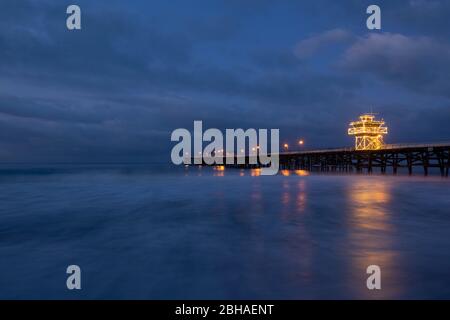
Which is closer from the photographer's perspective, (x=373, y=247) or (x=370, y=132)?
(x=373, y=247)

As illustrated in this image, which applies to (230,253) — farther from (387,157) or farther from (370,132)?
(370,132)

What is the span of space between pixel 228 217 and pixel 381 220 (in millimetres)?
6058

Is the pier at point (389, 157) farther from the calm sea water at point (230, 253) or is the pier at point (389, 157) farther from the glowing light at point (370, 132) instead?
the calm sea water at point (230, 253)

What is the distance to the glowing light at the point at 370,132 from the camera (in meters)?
58.5

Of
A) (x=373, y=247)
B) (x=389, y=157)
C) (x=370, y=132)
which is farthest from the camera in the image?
(x=370, y=132)

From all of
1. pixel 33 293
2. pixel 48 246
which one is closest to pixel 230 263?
pixel 33 293

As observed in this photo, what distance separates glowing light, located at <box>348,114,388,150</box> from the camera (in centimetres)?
5853

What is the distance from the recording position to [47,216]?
1421 cm

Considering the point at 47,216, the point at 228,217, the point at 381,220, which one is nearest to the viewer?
the point at 381,220

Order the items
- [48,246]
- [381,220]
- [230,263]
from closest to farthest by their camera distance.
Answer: [230,263] < [48,246] < [381,220]

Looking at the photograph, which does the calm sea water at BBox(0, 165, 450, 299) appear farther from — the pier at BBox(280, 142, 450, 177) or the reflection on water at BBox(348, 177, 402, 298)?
the pier at BBox(280, 142, 450, 177)

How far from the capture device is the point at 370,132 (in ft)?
191

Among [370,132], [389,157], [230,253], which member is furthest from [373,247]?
[370,132]
